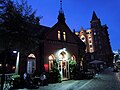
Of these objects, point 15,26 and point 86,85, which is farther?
point 86,85

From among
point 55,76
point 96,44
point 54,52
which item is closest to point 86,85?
point 55,76

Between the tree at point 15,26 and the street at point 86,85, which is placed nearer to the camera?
the tree at point 15,26

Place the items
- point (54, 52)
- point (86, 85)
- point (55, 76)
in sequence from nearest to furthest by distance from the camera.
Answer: point (86, 85), point (55, 76), point (54, 52)

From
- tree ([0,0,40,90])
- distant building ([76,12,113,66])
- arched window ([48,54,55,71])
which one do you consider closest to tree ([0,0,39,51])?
tree ([0,0,40,90])

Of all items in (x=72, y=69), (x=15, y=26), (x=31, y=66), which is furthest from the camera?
(x=72, y=69)

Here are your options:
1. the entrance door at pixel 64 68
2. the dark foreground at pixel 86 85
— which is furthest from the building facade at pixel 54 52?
the dark foreground at pixel 86 85

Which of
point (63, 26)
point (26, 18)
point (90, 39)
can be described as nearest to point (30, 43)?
point (26, 18)

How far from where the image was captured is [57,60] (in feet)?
71.8

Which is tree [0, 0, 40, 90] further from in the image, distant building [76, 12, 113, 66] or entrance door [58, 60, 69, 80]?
distant building [76, 12, 113, 66]

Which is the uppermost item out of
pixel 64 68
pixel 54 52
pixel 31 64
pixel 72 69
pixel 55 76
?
pixel 54 52

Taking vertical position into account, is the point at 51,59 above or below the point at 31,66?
above

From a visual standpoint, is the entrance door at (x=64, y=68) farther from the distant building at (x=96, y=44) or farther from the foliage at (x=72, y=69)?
the distant building at (x=96, y=44)

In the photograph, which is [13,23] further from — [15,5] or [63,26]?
[63,26]

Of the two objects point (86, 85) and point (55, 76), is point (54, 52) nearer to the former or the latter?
point (55, 76)
